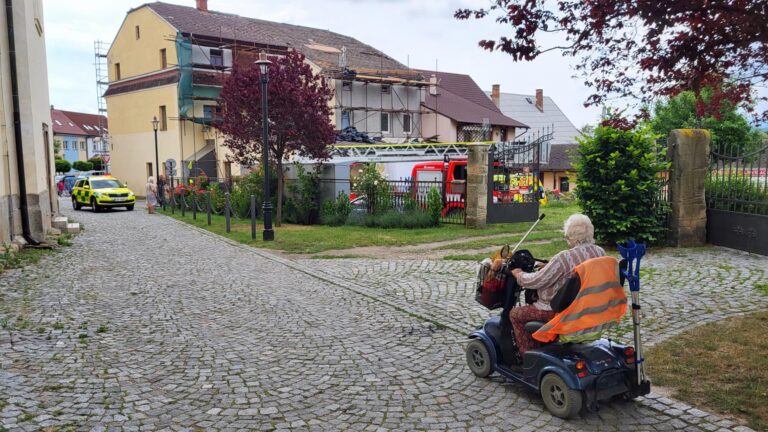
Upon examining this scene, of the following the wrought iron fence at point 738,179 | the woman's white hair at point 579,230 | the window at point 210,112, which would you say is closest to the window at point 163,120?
the window at point 210,112

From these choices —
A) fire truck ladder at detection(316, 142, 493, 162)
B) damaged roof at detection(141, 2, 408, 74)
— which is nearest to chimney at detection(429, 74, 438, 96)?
damaged roof at detection(141, 2, 408, 74)

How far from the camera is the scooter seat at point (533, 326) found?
452 centimetres

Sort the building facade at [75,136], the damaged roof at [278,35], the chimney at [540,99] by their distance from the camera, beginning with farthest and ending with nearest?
the building facade at [75,136] < the chimney at [540,99] < the damaged roof at [278,35]

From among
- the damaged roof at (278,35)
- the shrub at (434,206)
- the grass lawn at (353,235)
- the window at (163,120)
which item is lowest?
the grass lawn at (353,235)

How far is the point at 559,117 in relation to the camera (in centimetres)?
6062

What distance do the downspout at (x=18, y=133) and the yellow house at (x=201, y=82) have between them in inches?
890

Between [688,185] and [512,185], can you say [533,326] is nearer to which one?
[688,185]

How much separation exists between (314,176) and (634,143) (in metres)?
11.7

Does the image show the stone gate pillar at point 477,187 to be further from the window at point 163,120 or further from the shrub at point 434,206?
the window at point 163,120

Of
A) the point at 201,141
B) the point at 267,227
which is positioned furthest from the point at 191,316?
the point at 201,141

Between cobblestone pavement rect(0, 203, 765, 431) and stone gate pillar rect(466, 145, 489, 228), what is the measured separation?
6.92 metres

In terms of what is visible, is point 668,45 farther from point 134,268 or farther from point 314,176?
point 314,176

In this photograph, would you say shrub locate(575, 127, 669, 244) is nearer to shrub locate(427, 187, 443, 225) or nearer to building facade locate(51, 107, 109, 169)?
shrub locate(427, 187, 443, 225)

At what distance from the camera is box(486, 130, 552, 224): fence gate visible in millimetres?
18203
